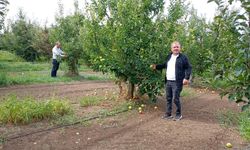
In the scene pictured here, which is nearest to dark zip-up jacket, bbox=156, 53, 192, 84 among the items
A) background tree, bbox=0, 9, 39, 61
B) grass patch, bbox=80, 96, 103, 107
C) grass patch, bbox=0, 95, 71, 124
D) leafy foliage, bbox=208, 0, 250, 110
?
grass patch, bbox=80, 96, 103, 107

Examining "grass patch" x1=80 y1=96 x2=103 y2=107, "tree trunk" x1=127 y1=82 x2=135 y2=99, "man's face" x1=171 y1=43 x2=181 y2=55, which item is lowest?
"grass patch" x1=80 y1=96 x2=103 y2=107

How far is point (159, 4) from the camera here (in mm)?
9570

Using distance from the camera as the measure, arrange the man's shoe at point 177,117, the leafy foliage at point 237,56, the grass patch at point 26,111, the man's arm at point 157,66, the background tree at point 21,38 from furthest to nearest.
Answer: the background tree at point 21,38, the man's arm at point 157,66, the man's shoe at point 177,117, the grass patch at point 26,111, the leafy foliage at point 237,56

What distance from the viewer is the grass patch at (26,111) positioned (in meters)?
7.05

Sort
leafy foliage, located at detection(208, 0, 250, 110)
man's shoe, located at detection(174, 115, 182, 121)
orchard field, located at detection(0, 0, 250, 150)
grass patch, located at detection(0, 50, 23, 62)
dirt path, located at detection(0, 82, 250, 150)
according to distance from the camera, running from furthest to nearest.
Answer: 1. grass patch, located at detection(0, 50, 23, 62)
2. man's shoe, located at detection(174, 115, 182, 121)
3. dirt path, located at detection(0, 82, 250, 150)
4. orchard field, located at detection(0, 0, 250, 150)
5. leafy foliage, located at detection(208, 0, 250, 110)

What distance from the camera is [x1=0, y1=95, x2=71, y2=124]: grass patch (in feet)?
23.1

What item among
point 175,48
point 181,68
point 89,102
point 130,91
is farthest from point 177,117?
point 89,102

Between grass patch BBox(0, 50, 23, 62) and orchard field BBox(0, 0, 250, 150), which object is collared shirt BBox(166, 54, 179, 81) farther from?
grass patch BBox(0, 50, 23, 62)

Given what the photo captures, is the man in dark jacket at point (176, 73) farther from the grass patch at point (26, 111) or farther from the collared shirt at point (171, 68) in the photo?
the grass patch at point (26, 111)

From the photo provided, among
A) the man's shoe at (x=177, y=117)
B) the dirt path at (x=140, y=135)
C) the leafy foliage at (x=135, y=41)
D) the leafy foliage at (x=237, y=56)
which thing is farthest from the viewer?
the leafy foliage at (x=135, y=41)

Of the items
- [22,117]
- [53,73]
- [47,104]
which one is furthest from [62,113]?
[53,73]

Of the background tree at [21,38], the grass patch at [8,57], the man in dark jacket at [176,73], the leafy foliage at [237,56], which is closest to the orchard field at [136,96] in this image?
the leafy foliage at [237,56]

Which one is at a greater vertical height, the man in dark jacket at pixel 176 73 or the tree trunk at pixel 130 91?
the man in dark jacket at pixel 176 73

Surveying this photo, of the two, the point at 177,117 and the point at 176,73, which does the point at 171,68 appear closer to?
the point at 176,73
